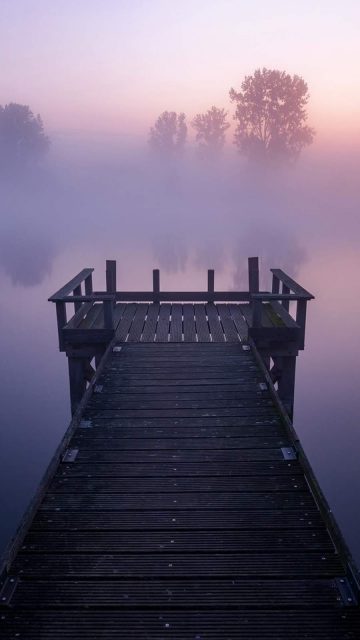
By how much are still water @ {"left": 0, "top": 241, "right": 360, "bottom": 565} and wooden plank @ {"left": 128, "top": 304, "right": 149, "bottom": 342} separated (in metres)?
3.93

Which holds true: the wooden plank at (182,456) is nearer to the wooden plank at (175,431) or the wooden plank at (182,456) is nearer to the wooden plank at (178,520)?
the wooden plank at (175,431)

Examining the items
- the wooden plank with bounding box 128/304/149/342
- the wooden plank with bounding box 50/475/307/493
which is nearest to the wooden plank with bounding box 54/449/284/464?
the wooden plank with bounding box 50/475/307/493

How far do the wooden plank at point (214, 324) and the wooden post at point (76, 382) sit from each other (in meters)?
3.12

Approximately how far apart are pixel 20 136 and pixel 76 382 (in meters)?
105

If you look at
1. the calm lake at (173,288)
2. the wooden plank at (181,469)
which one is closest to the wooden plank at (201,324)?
the calm lake at (173,288)

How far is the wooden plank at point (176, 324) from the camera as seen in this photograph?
11.5 meters

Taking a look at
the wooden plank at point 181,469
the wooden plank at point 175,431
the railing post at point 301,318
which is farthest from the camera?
the railing post at point 301,318

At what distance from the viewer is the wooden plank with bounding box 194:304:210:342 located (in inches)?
448

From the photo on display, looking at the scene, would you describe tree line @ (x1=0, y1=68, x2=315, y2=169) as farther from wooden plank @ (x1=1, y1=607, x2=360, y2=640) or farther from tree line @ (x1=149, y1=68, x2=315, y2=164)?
wooden plank @ (x1=1, y1=607, x2=360, y2=640)

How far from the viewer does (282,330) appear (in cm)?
1070

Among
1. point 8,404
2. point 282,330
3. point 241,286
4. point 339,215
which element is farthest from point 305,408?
point 339,215

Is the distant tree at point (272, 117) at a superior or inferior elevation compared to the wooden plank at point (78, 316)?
superior

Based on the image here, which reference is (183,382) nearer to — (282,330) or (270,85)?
(282,330)

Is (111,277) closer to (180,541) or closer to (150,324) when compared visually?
(150,324)
